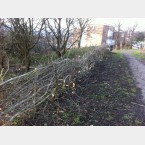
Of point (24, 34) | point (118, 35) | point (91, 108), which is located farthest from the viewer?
point (118, 35)

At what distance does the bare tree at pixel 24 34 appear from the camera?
11.1 m

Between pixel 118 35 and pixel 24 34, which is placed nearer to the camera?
pixel 24 34

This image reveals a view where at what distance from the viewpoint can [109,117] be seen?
531cm

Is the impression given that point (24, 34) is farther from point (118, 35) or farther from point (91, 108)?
point (118, 35)

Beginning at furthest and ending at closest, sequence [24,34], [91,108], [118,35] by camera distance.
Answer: [118,35] < [24,34] < [91,108]

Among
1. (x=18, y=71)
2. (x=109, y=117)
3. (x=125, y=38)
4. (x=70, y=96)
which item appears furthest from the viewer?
(x=125, y=38)

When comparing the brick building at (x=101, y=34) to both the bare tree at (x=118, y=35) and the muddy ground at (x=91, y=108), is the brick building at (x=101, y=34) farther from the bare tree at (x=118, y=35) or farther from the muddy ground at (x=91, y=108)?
the muddy ground at (x=91, y=108)

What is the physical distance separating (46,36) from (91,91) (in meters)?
7.32

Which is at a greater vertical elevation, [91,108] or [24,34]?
[24,34]

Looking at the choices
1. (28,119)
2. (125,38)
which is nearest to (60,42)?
(28,119)

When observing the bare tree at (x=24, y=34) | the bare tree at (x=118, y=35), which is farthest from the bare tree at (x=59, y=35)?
the bare tree at (x=118, y=35)

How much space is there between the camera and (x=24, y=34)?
1115 cm

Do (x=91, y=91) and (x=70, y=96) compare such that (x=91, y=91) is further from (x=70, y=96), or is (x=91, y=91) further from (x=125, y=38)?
(x=125, y=38)

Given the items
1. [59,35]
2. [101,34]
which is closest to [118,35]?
[101,34]
